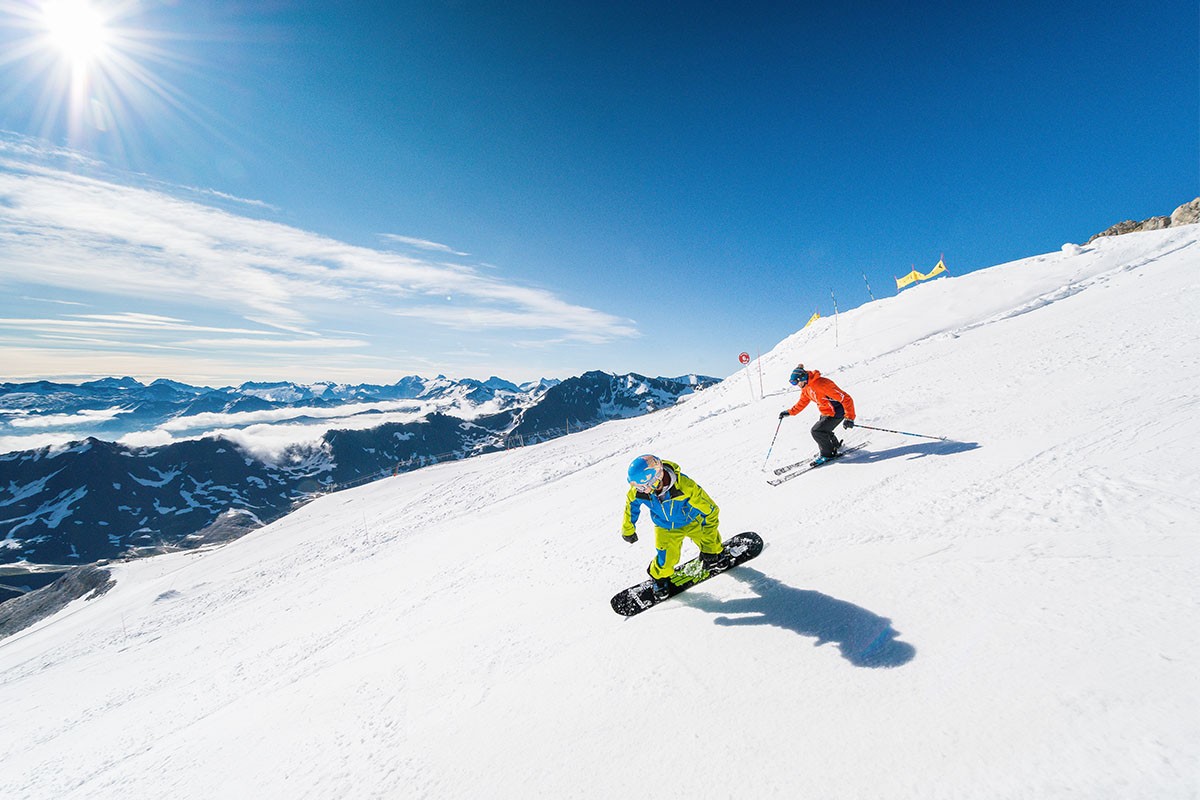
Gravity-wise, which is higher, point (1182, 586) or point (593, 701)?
point (1182, 586)

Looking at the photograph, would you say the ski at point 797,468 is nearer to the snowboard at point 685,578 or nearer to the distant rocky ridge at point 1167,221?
the snowboard at point 685,578

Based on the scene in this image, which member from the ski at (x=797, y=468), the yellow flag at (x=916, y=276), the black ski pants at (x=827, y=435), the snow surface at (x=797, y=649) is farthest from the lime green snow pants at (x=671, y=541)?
the yellow flag at (x=916, y=276)

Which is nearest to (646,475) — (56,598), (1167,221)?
(1167,221)

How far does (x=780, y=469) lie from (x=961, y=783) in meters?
6.92

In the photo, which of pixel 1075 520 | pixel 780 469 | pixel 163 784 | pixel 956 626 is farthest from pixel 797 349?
pixel 163 784

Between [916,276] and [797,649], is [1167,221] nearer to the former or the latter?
[916,276]

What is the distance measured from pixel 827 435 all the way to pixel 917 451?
1519mm

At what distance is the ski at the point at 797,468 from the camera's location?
899cm

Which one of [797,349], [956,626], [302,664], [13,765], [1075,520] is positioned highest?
[797,349]

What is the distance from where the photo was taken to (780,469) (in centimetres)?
950

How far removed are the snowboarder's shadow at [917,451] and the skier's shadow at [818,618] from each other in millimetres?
4488

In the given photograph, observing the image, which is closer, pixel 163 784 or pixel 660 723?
pixel 660 723

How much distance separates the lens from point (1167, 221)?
4059 cm

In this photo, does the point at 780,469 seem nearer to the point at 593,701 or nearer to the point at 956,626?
the point at 956,626
